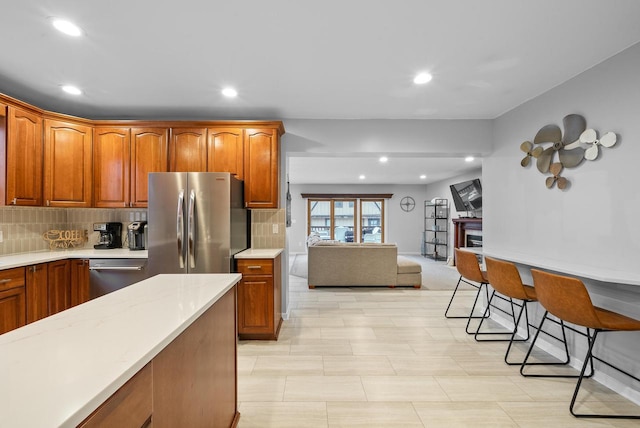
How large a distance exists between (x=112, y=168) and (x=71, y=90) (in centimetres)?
81

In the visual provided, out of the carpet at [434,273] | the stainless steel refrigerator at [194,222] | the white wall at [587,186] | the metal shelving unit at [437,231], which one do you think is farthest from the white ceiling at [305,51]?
the metal shelving unit at [437,231]

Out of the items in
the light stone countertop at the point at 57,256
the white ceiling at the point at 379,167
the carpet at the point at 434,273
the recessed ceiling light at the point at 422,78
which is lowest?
the carpet at the point at 434,273

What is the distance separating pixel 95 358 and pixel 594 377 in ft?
10.8

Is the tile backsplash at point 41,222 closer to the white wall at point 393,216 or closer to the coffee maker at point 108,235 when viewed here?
the coffee maker at point 108,235

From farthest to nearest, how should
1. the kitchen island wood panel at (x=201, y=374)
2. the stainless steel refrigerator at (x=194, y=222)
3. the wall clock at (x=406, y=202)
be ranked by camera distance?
the wall clock at (x=406, y=202)
the stainless steel refrigerator at (x=194, y=222)
the kitchen island wood panel at (x=201, y=374)

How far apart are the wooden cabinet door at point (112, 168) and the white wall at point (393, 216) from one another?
685 cm

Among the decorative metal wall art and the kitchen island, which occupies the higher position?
the decorative metal wall art

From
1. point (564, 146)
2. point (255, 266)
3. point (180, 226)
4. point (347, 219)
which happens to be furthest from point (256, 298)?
point (347, 219)

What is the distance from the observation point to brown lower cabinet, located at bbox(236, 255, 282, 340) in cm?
305

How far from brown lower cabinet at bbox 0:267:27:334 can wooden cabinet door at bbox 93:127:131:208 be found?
3.39 ft

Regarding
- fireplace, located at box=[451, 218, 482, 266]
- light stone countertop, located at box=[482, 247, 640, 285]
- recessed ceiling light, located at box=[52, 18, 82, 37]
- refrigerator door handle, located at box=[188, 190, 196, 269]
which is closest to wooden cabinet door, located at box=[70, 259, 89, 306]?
refrigerator door handle, located at box=[188, 190, 196, 269]

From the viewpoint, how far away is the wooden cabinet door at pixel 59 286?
110 inches

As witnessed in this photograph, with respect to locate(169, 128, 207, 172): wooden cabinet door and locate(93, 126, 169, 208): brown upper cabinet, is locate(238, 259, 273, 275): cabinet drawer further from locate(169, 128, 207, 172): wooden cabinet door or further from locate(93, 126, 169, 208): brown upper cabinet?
locate(93, 126, 169, 208): brown upper cabinet

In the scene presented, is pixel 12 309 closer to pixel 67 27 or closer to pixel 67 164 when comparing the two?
pixel 67 164
